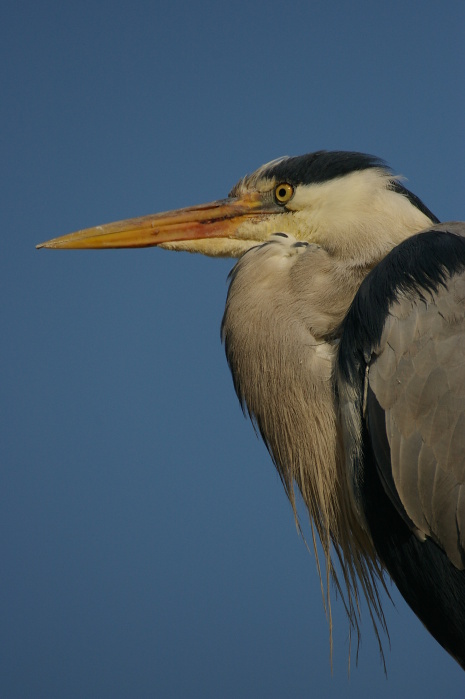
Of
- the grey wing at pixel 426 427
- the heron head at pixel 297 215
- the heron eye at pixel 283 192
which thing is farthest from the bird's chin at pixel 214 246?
the grey wing at pixel 426 427

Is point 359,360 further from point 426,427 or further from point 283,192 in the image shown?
point 283,192

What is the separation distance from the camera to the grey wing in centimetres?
228

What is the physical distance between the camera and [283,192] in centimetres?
292

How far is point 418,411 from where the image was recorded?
7.56 ft

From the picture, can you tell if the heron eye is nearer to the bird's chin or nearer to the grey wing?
the bird's chin

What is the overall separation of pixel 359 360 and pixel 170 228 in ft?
3.27

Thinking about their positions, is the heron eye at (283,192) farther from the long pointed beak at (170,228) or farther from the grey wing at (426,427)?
the grey wing at (426,427)

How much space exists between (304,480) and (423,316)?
64cm

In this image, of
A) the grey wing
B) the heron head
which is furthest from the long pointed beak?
the grey wing

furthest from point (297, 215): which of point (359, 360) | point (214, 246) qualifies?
point (359, 360)

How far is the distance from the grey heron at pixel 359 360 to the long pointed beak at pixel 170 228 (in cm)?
1

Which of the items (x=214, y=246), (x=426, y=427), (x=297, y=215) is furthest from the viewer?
(x=214, y=246)

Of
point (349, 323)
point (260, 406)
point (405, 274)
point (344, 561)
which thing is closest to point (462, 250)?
point (405, 274)

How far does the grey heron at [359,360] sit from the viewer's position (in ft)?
7.54
